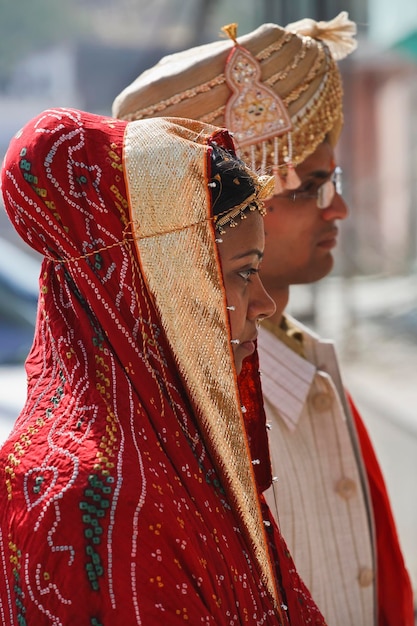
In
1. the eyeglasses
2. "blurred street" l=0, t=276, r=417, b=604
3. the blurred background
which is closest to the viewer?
the eyeglasses

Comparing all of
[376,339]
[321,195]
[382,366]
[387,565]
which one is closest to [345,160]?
[376,339]

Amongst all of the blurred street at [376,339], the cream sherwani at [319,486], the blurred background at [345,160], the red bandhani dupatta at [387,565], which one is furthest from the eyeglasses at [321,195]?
the blurred street at [376,339]

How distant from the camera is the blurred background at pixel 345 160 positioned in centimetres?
601

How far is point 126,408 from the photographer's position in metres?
1.45

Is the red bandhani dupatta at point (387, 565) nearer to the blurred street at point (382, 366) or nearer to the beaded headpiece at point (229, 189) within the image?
the beaded headpiece at point (229, 189)

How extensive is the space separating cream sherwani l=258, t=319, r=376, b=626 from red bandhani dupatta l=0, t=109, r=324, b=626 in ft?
2.05

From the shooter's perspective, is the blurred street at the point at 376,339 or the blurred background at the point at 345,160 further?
the blurred street at the point at 376,339

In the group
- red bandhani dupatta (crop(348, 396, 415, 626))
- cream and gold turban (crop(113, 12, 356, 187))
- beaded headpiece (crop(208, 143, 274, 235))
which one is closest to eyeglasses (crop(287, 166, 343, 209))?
cream and gold turban (crop(113, 12, 356, 187))

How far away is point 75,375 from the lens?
147 centimetres

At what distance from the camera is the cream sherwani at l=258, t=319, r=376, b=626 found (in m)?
2.26

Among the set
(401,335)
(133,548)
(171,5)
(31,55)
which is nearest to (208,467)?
(133,548)

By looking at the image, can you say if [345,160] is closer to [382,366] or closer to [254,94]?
[382,366]

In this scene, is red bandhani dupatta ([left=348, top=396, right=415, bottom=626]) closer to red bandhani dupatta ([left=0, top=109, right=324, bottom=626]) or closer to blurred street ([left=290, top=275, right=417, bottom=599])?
red bandhani dupatta ([left=0, top=109, right=324, bottom=626])

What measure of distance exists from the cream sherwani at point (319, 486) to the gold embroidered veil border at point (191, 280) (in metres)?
0.62
